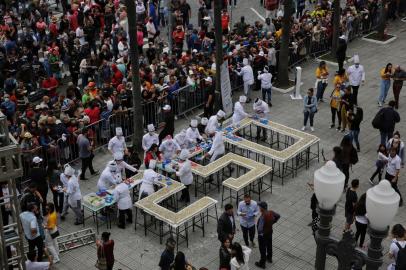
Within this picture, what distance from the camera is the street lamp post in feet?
23.9

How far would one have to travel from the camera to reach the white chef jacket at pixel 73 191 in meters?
16.0

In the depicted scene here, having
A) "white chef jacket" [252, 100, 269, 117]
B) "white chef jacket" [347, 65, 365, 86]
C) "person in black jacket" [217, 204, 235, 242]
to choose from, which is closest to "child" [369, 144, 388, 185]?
"white chef jacket" [252, 100, 269, 117]

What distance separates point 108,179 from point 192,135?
3.13m

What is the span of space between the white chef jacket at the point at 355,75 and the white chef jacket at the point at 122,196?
31.9 ft

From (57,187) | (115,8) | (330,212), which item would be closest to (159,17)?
(115,8)

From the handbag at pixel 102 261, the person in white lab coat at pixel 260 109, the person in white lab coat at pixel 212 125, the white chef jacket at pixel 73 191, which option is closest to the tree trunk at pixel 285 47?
the person in white lab coat at pixel 260 109

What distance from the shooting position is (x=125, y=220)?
55.0 feet

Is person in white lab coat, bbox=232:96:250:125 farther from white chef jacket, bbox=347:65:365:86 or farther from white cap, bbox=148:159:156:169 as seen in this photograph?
white chef jacket, bbox=347:65:365:86

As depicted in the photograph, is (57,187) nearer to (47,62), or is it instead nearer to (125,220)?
(125,220)

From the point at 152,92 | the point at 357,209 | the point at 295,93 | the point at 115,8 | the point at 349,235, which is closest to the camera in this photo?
the point at 349,235

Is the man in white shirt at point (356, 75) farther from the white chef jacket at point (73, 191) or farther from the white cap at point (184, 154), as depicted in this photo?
the white chef jacket at point (73, 191)

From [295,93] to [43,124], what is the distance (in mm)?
9188

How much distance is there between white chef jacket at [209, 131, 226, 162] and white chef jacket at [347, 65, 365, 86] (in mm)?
6222

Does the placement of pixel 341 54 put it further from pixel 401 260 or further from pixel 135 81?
pixel 401 260
